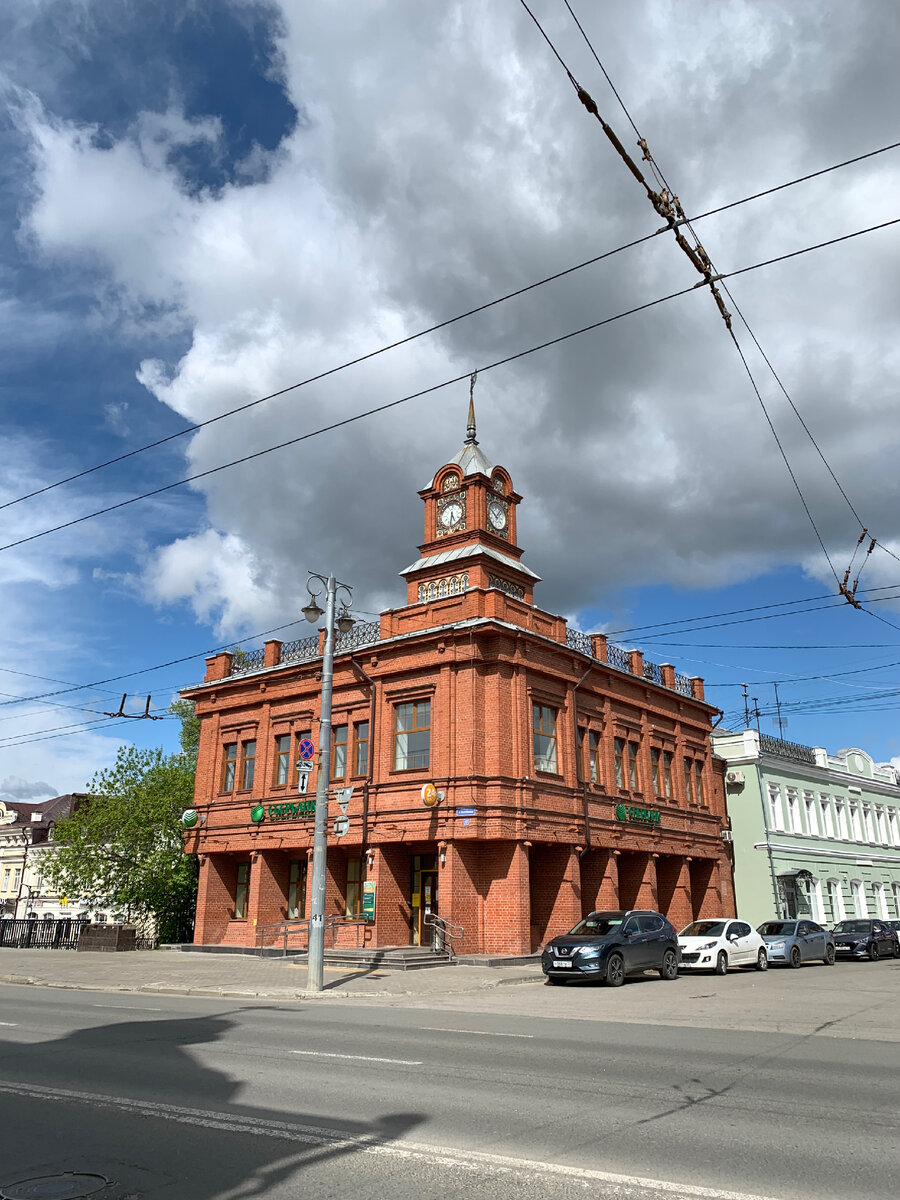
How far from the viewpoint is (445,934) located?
2525 centimetres

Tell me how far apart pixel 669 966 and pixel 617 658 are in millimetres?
13811

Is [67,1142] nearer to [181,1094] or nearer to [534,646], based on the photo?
[181,1094]

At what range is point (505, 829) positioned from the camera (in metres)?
25.5

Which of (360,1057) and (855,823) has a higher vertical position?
(855,823)

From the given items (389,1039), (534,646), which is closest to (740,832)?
(534,646)

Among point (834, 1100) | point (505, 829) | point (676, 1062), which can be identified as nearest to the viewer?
point (834, 1100)

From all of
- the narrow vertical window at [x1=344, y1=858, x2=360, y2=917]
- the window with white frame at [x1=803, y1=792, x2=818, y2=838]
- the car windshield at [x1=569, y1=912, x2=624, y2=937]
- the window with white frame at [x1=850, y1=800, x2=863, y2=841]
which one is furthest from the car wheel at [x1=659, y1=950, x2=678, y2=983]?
the window with white frame at [x1=850, y1=800, x2=863, y2=841]

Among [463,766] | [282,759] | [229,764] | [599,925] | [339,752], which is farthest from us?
[229,764]

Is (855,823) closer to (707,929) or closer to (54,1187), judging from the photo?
(707,929)

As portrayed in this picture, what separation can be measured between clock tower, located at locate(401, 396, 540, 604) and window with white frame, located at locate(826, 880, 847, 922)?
24074mm

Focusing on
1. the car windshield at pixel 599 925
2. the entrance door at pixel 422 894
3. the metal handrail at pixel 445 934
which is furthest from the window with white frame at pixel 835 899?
the car windshield at pixel 599 925

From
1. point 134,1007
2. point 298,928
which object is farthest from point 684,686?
point 134,1007

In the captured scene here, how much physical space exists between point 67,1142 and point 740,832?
129 feet

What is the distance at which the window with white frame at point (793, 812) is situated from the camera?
141 ft
